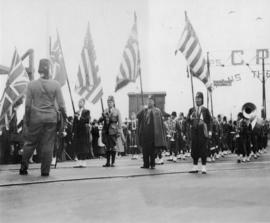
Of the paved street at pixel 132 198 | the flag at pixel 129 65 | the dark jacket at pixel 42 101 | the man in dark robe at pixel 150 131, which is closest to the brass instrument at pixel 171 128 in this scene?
the flag at pixel 129 65

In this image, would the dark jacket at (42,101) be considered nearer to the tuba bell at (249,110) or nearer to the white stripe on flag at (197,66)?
the white stripe on flag at (197,66)

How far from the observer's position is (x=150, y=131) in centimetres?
1394

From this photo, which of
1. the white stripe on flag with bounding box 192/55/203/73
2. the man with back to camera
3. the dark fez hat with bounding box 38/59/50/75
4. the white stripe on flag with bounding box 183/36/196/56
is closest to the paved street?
the man with back to camera

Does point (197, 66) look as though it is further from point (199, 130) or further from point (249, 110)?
point (199, 130)

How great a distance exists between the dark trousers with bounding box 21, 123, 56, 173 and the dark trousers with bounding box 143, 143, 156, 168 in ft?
12.1

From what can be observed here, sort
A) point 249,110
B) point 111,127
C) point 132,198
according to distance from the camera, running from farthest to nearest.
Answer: point 249,110 → point 111,127 → point 132,198

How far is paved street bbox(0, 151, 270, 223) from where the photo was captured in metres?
6.20

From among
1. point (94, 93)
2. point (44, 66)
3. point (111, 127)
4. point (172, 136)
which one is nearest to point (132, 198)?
point (44, 66)

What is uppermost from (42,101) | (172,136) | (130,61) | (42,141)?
(130,61)

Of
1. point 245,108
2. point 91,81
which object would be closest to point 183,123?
point 245,108

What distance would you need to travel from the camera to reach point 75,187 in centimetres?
885

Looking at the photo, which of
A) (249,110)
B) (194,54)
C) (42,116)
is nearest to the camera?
(42,116)

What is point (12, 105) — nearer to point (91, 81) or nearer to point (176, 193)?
point (91, 81)

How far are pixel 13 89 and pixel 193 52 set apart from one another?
640 cm
